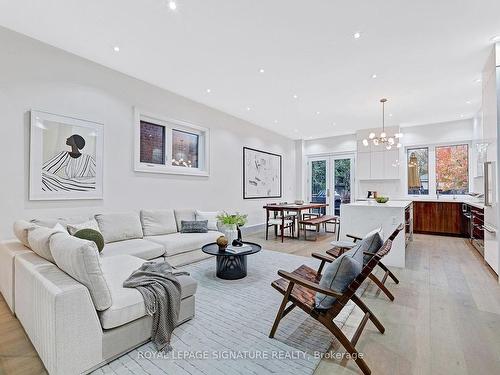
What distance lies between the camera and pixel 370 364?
1765 millimetres

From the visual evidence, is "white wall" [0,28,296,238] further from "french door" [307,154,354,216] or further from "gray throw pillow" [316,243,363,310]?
"french door" [307,154,354,216]

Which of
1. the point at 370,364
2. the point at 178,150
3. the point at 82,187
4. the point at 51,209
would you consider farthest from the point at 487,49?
the point at 51,209

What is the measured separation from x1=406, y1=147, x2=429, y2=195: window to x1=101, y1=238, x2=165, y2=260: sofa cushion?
726 centimetres

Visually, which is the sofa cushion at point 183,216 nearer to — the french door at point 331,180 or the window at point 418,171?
the french door at point 331,180

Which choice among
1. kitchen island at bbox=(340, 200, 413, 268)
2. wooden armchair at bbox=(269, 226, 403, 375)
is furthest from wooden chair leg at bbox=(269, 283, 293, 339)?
kitchen island at bbox=(340, 200, 413, 268)

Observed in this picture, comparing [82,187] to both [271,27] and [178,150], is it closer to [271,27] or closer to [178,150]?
[178,150]

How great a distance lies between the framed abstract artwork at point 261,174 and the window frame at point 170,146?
4.66ft

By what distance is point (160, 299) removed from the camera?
1986 millimetres

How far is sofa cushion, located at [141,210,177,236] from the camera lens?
4098mm

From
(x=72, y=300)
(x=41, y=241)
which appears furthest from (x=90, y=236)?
(x=72, y=300)

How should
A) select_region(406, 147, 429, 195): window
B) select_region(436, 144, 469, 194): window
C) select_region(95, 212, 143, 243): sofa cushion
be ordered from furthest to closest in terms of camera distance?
select_region(406, 147, 429, 195): window
select_region(436, 144, 469, 194): window
select_region(95, 212, 143, 243): sofa cushion

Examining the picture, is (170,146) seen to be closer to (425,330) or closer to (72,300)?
(72,300)

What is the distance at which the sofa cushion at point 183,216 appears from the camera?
4561mm

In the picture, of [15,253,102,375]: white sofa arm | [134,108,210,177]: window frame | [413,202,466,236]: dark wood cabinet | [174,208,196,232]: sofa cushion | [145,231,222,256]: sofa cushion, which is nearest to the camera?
[15,253,102,375]: white sofa arm
